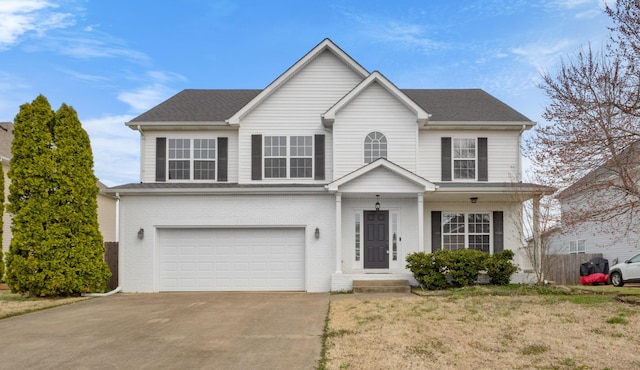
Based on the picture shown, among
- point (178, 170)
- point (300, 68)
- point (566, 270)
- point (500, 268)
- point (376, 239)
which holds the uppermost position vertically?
point (300, 68)

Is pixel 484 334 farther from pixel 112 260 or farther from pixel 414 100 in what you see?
pixel 112 260

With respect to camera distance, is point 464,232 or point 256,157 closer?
point 256,157

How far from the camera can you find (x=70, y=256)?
669 inches

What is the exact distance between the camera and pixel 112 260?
20.8 m

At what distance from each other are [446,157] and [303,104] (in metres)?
5.19

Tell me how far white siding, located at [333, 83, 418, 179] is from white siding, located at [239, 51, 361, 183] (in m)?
0.70

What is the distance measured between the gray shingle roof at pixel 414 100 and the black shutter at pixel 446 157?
78 centimetres

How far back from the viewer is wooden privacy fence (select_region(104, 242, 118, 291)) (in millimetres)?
20422

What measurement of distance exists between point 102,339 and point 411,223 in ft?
38.6

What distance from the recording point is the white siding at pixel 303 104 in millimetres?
19969

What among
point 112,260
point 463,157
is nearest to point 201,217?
point 112,260

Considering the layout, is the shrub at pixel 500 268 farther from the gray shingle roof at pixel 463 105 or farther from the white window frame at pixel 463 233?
the gray shingle roof at pixel 463 105

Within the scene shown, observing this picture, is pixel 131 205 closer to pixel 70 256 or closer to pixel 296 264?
pixel 70 256

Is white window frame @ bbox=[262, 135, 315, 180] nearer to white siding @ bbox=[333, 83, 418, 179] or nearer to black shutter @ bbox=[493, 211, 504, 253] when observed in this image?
white siding @ bbox=[333, 83, 418, 179]
